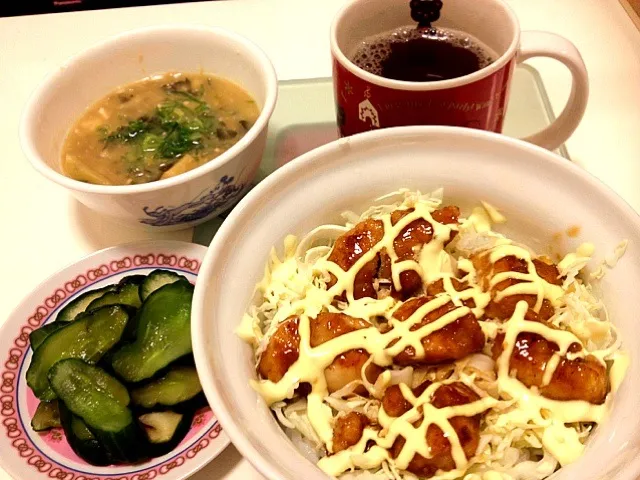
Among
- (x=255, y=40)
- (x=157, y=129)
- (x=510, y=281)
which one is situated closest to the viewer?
(x=510, y=281)

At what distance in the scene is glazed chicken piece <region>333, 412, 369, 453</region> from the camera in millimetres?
978

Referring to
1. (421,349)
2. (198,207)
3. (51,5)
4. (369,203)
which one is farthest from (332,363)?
(51,5)

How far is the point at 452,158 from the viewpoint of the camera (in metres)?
1.21

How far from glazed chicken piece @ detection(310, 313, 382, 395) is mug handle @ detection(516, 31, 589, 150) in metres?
0.69

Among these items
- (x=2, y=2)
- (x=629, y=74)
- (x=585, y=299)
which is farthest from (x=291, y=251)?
(x=2, y=2)

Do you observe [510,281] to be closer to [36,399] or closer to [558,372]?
[558,372]

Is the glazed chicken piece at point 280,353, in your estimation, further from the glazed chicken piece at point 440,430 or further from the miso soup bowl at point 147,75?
the miso soup bowl at point 147,75

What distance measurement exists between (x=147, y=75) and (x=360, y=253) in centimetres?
90

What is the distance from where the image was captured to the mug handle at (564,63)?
1.28 m

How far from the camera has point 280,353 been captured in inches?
40.2

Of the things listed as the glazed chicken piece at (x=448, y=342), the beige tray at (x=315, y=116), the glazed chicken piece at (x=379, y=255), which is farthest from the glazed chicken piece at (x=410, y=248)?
the beige tray at (x=315, y=116)

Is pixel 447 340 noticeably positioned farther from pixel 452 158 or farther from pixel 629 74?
pixel 629 74

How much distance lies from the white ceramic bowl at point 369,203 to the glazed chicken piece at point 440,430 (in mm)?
142

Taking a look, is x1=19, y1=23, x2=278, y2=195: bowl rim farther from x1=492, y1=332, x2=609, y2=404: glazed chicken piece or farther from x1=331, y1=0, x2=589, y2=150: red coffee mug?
x1=492, y1=332, x2=609, y2=404: glazed chicken piece
